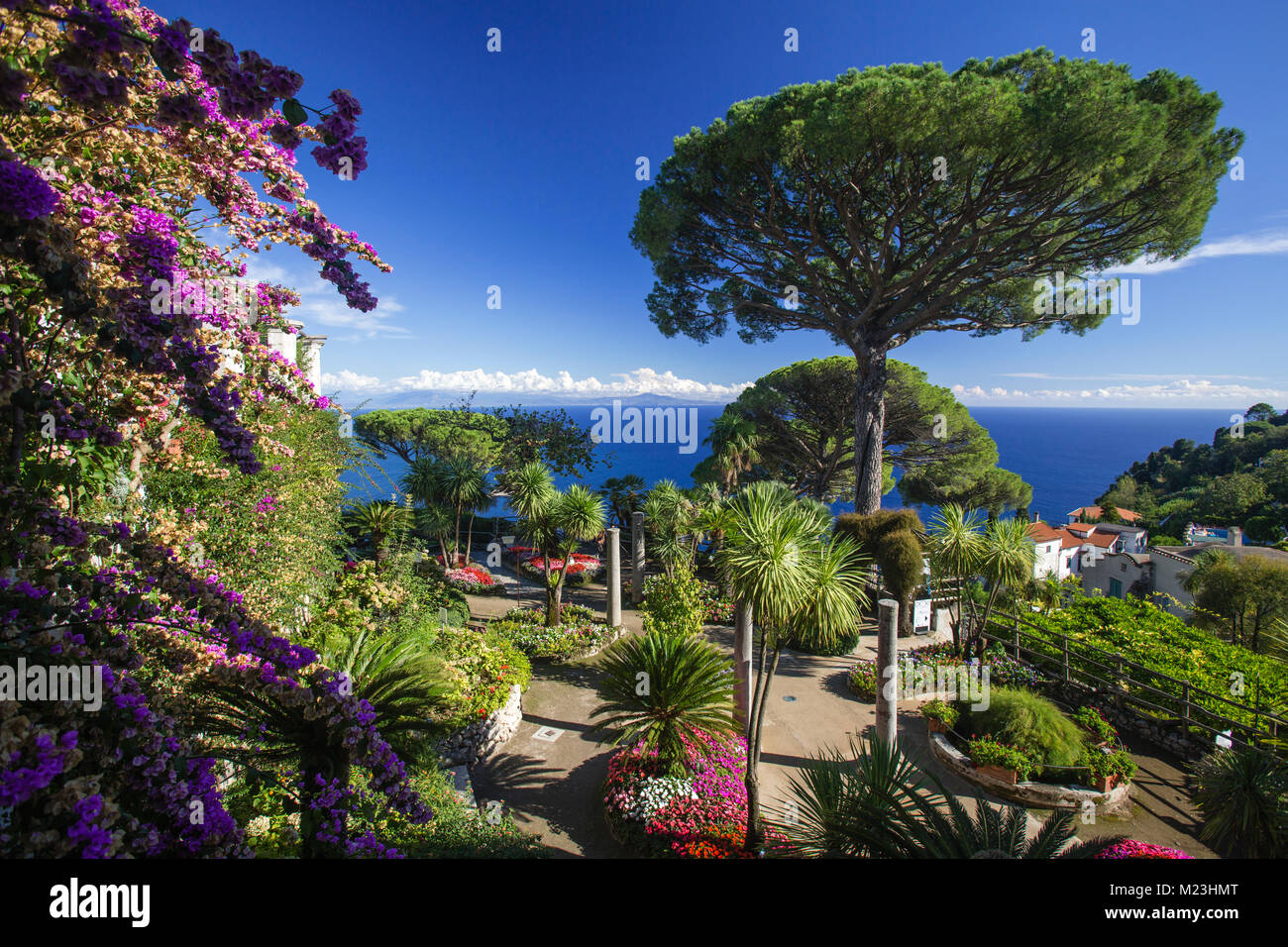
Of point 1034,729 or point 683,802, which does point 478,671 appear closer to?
point 683,802

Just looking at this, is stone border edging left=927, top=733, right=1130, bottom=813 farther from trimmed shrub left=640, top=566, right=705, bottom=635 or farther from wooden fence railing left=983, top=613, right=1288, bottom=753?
trimmed shrub left=640, top=566, right=705, bottom=635

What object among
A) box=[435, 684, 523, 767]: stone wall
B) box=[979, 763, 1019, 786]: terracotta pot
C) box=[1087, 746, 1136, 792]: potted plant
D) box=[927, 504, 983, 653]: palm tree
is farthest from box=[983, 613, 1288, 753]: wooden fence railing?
box=[435, 684, 523, 767]: stone wall

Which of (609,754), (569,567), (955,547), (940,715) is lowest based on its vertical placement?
(609,754)

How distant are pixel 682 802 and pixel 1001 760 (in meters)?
4.52

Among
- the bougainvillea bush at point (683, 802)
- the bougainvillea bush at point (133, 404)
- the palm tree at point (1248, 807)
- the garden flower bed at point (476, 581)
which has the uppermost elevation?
the bougainvillea bush at point (133, 404)

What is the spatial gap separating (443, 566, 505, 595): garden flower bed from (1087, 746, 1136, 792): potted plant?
1390 cm

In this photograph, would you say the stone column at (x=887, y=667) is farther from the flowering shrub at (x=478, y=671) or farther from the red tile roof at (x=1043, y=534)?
the red tile roof at (x=1043, y=534)

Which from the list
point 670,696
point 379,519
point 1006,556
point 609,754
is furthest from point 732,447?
point 670,696

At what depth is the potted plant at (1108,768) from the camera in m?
7.15

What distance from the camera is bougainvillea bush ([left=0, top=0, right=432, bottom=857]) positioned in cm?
172

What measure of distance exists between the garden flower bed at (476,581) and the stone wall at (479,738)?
7715 mm

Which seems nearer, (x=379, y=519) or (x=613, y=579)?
(x=379, y=519)

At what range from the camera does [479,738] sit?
7762 millimetres

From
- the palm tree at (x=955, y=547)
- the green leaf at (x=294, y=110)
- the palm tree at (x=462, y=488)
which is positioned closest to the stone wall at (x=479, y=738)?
the green leaf at (x=294, y=110)
